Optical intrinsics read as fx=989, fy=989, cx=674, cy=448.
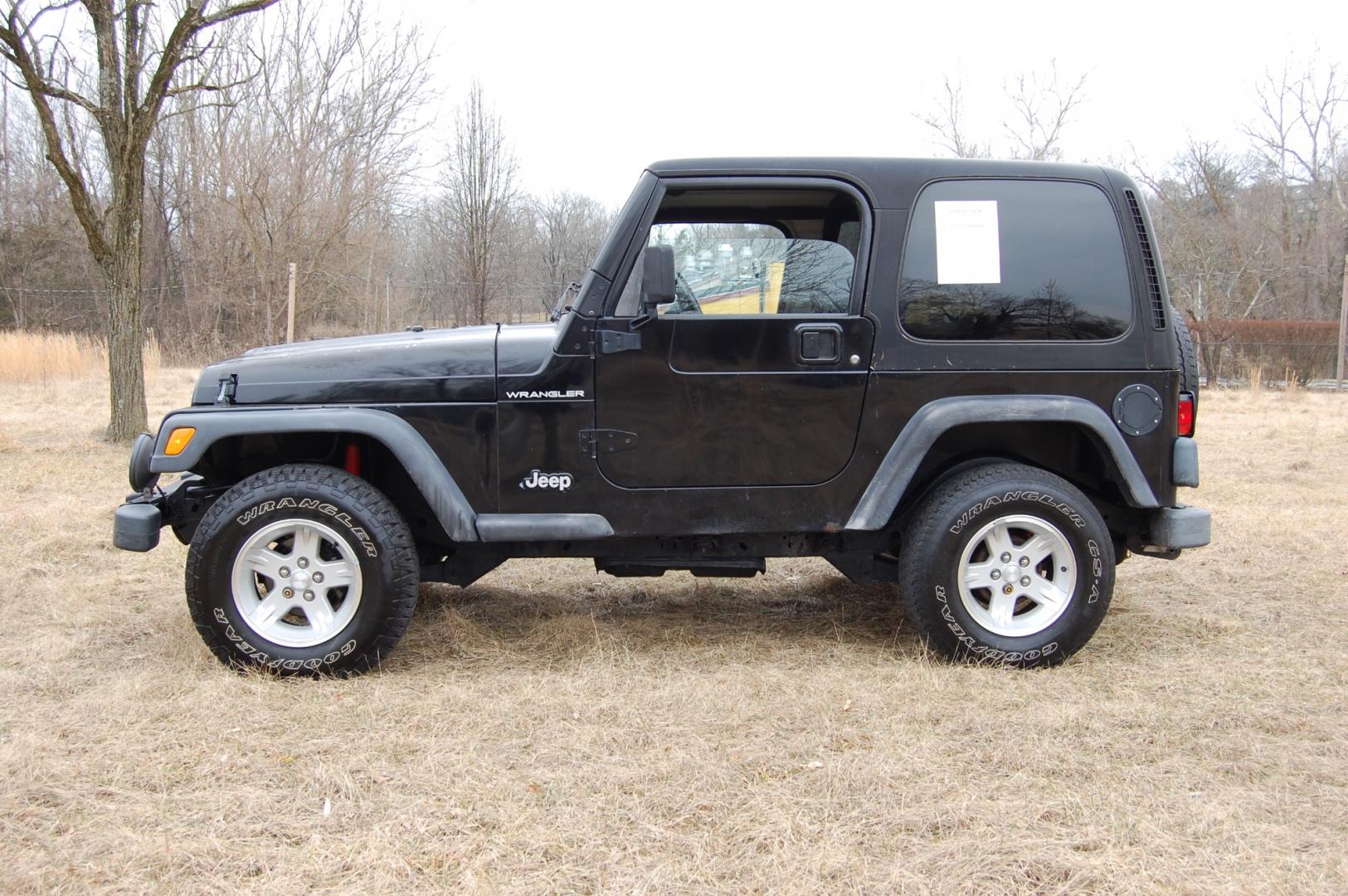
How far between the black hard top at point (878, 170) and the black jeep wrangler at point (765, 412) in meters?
0.01

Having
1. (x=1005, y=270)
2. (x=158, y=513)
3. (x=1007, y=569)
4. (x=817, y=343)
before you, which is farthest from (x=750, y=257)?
(x=158, y=513)

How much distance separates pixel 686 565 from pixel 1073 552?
1510 mm

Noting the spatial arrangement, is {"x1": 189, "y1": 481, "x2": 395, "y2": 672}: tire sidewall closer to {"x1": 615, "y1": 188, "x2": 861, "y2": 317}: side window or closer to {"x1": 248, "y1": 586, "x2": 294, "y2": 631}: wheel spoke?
{"x1": 248, "y1": 586, "x2": 294, "y2": 631}: wheel spoke

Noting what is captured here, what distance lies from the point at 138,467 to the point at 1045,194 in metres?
3.74

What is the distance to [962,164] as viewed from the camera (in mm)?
3900

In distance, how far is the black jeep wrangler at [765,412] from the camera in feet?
12.2

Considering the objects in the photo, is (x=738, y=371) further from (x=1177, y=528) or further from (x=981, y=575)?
(x=1177, y=528)

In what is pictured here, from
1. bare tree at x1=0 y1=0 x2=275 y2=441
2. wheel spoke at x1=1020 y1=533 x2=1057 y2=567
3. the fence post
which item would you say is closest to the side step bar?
wheel spoke at x1=1020 y1=533 x2=1057 y2=567

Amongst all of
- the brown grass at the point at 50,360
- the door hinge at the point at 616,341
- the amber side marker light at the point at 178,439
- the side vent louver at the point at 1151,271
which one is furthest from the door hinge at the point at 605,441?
the brown grass at the point at 50,360

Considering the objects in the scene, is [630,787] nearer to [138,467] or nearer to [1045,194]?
[138,467]

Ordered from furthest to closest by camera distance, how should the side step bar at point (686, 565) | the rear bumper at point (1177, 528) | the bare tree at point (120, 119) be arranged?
the bare tree at point (120, 119), the side step bar at point (686, 565), the rear bumper at point (1177, 528)

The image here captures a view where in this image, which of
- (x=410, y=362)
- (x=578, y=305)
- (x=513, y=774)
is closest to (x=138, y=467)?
(x=410, y=362)

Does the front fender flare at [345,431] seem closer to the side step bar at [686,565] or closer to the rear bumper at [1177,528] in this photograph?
the side step bar at [686,565]

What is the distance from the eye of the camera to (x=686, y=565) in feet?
13.1
